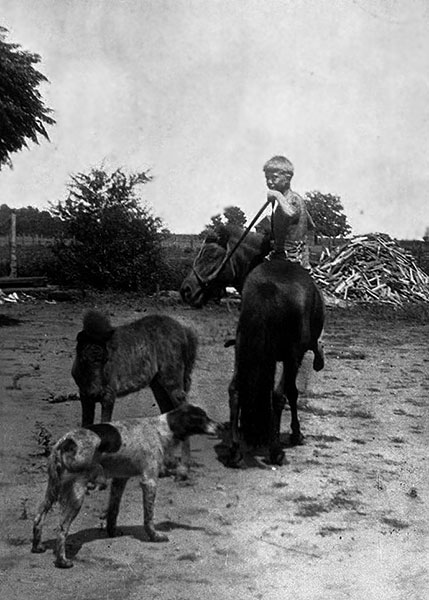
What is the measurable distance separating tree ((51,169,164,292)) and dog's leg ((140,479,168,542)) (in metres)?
20.4

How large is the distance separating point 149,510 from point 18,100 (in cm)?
1254

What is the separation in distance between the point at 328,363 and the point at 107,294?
42.8ft

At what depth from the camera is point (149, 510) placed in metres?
4.83

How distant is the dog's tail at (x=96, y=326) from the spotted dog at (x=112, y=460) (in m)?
1.11

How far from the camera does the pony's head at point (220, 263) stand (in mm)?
7480

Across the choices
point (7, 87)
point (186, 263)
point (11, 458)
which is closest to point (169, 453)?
point (11, 458)

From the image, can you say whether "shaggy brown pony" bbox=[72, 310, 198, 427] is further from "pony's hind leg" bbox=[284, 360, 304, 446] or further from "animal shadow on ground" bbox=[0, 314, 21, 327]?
"animal shadow on ground" bbox=[0, 314, 21, 327]

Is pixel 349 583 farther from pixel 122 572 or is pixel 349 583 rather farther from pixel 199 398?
pixel 199 398


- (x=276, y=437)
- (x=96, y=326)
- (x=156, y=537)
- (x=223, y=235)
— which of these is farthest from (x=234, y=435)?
(x=223, y=235)

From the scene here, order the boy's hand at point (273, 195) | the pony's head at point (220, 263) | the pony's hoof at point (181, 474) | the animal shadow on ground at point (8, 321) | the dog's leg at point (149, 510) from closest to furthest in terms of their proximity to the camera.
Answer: the dog's leg at point (149, 510), the pony's hoof at point (181, 474), the boy's hand at point (273, 195), the pony's head at point (220, 263), the animal shadow on ground at point (8, 321)

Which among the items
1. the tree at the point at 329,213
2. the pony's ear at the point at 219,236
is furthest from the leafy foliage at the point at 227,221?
the tree at the point at 329,213

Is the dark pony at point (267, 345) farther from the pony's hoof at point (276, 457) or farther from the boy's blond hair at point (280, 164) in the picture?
the boy's blond hair at point (280, 164)

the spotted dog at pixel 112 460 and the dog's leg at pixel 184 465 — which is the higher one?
the spotted dog at pixel 112 460

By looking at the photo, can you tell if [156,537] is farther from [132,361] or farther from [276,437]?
[276,437]
